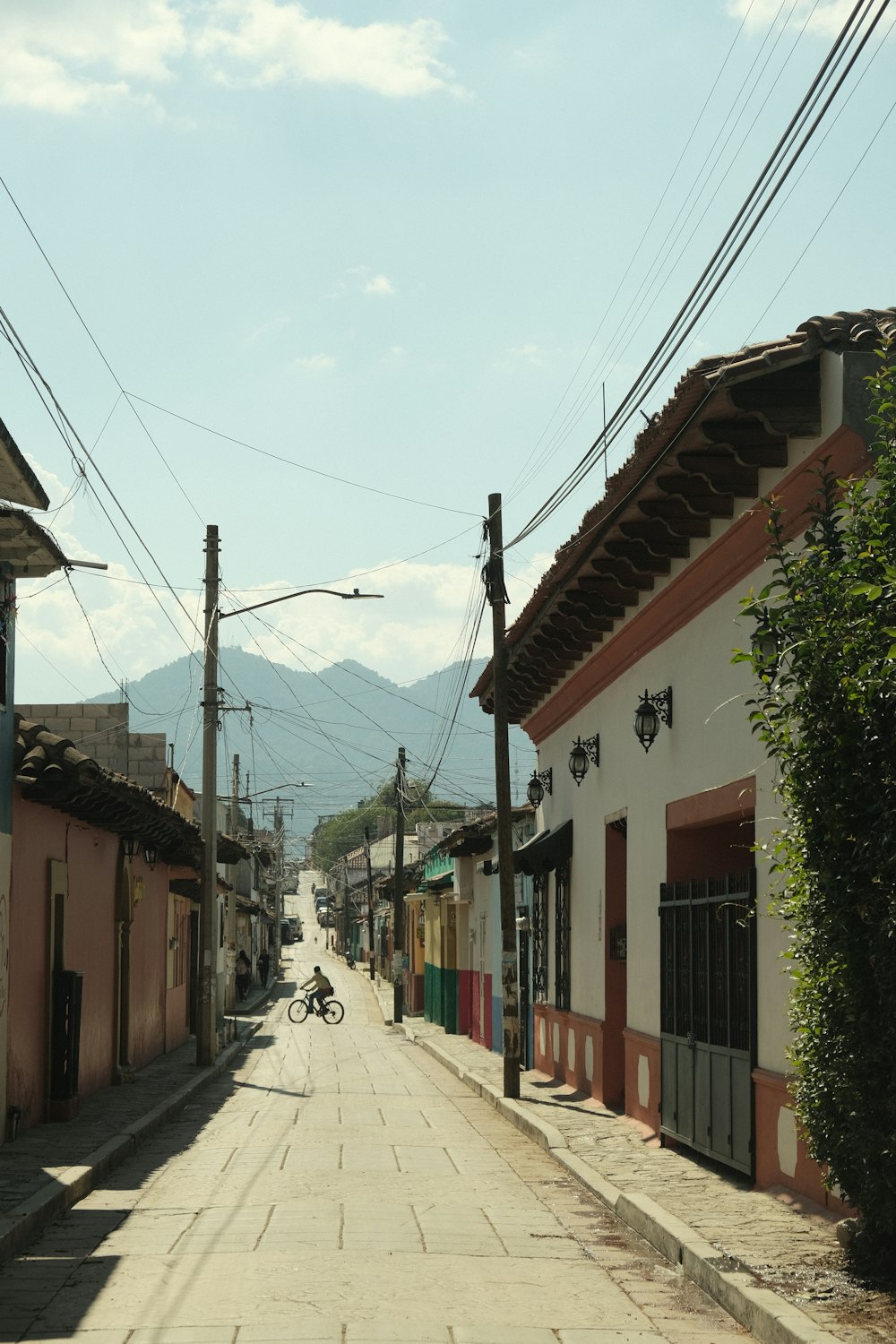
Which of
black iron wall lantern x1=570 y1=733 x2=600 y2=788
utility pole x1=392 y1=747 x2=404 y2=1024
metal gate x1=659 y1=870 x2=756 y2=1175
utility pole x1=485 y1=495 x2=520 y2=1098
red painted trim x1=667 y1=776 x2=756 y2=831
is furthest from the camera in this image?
utility pole x1=392 y1=747 x2=404 y2=1024

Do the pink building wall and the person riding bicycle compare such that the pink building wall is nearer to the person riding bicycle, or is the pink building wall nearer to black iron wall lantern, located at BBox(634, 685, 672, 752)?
black iron wall lantern, located at BBox(634, 685, 672, 752)

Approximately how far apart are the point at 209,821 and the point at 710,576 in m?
14.0

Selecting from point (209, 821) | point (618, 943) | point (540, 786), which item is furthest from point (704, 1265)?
point (209, 821)

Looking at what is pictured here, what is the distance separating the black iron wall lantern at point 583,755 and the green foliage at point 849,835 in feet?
30.3

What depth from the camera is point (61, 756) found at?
13.3m

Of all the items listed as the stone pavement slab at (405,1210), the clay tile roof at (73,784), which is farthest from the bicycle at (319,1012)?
the clay tile roof at (73,784)

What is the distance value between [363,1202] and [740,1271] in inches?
137

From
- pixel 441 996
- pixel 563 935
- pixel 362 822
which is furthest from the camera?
pixel 362 822

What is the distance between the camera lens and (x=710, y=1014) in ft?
38.2

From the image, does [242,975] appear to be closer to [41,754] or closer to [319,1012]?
[319,1012]

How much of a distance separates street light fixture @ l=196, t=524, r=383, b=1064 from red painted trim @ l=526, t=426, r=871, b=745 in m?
7.44

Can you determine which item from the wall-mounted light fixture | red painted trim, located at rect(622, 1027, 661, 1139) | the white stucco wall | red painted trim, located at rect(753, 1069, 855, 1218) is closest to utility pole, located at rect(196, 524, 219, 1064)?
the white stucco wall

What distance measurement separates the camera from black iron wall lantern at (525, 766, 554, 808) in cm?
2072

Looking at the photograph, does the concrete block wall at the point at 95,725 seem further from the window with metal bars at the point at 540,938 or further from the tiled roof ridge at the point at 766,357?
the tiled roof ridge at the point at 766,357
